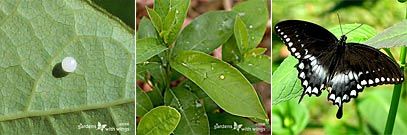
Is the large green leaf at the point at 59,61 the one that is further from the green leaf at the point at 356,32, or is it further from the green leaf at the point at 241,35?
the green leaf at the point at 356,32

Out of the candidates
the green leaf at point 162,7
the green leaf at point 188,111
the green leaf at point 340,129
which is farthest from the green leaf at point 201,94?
the green leaf at point 340,129

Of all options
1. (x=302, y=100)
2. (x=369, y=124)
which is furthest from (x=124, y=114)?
(x=369, y=124)

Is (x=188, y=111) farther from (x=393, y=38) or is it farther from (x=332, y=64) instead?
(x=393, y=38)

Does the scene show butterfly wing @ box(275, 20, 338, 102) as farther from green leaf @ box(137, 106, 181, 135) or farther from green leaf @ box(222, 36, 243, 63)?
green leaf @ box(137, 106, 181, 135)

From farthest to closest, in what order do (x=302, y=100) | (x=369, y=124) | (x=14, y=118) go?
(x=369, y=124)
(x=302, y=100)
(x=14, y=118)

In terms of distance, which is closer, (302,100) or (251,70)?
(251,70)

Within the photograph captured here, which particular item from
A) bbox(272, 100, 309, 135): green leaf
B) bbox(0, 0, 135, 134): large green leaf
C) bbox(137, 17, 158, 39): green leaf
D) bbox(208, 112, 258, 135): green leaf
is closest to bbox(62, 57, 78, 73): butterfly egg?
bbox(0, 0, 135, 134): large green leaf

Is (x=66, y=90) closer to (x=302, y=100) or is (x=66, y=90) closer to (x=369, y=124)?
(x=302, y=100)
